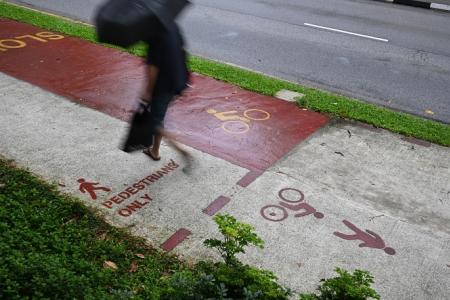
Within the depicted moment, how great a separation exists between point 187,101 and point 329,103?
2.11 m

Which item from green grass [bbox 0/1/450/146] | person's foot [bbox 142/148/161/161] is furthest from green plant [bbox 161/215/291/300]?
green grass [bbox 0/1/450/146]

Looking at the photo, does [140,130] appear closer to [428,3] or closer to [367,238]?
[367,238]

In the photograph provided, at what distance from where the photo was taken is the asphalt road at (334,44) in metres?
8.67

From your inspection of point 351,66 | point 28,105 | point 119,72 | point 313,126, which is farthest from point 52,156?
point 351,66

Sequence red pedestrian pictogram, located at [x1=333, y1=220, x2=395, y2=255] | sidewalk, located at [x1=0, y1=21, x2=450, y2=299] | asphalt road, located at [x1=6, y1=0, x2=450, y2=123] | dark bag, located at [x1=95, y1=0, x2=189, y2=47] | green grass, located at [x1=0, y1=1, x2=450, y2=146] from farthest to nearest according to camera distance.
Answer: asphalt road, located at [x1=6, y1=0, x2=450, y2=123]
green grass, located at [x1=0, y1=1, x2=450, y2=146]
red pedestrian pictogram, located at [x1=333, y1=220, x2=395, y2=255]
sidewalk, located at [x1=0, y1=21, x2=450, y2=299]
dark bag, located at [x1=95, y1=0, x2=189, y2=47]

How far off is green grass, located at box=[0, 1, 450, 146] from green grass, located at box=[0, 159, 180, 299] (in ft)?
12.8

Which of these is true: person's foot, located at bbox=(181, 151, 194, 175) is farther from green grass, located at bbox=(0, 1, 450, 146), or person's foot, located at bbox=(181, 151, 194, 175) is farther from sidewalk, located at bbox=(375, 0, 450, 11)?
sidewalk, located at bbox=(375, 0, 450, 11)

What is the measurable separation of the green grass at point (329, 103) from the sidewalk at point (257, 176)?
0.73 feet

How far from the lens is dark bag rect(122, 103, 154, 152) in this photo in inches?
181

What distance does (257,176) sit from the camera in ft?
17.2

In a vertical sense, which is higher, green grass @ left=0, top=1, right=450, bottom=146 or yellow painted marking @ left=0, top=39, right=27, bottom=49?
yellow painted marking @ left=0, top=39, right=27, bottom=49

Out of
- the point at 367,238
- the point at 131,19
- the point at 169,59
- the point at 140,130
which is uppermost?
the point at 131,19

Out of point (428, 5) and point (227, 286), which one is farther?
point (428, 5)

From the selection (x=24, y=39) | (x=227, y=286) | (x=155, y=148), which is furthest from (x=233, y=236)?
(x=24, y=39)
